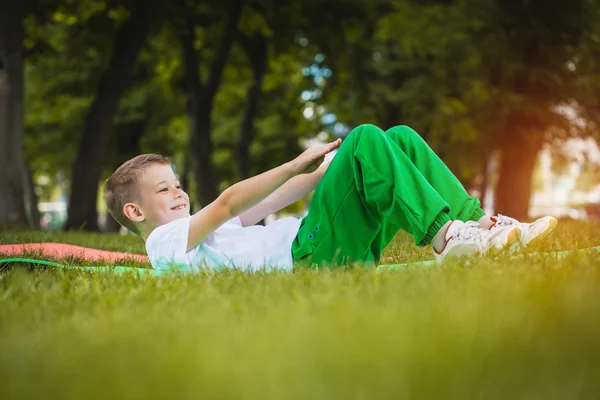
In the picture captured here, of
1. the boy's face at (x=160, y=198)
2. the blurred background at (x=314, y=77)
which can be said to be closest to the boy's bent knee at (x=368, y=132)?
the boy's face at (x=160, y=198)

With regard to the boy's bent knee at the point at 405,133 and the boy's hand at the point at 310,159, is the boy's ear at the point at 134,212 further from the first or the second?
the boy's bent knee at the point at 405,133

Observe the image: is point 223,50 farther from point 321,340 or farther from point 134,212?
point 321,340

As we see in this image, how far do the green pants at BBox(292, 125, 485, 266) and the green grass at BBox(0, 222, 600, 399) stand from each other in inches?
31.2

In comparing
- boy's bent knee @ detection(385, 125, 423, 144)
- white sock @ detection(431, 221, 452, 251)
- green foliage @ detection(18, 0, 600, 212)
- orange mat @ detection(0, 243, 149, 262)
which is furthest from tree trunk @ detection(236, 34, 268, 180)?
white sock @ detection(431, 221, 452, 251)

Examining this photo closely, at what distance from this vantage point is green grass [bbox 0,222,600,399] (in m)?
1.66

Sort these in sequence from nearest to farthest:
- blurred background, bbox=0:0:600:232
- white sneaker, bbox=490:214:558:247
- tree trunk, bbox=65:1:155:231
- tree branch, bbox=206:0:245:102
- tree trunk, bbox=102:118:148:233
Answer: white sneaker, bbox=490:214:558:247 < tree trunk, bbox=65:1:155:231 < blurred background, bbox=0:0:600:232 < tree branch, bbox=206:0:245:102 < tree trunk, bbox=102:118:148:233

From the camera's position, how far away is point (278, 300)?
2600mm

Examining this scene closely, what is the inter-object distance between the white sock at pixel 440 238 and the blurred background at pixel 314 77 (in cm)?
751

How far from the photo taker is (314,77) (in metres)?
19.5

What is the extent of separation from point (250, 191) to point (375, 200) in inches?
26.9

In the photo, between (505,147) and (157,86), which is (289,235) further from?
(157,86)

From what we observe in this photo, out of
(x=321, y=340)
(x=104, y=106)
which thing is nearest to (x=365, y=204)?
(x=321, y=340)

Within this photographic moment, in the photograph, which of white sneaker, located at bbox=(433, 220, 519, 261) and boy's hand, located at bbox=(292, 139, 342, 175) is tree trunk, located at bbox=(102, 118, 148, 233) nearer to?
boy's hand, located at bbox=(292, 139, 342, 175)

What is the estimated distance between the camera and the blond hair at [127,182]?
4297 millimetres
